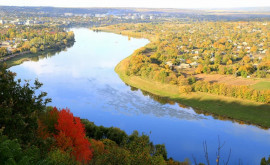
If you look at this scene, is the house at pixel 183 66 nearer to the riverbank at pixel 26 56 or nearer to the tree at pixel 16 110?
the riverbank at pixel 26 56

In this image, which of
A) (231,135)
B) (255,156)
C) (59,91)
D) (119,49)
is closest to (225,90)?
(231,135)

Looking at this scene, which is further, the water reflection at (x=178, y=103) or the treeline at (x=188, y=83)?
the treeline at (x=188, y=83)

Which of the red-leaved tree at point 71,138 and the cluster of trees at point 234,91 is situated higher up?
the red-leaved tree at point 71,138

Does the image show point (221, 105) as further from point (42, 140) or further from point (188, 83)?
point (42, 140)

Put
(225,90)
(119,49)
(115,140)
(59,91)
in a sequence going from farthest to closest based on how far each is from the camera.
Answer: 1. (119,49)
2. (59,91)
3. (225,90)
4. (115,140)

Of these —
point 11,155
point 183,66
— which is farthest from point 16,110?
point 183,66

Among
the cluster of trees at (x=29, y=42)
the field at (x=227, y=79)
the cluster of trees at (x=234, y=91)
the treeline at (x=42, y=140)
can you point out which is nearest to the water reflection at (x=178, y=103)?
the cluster of trees at (x=234, y=91)

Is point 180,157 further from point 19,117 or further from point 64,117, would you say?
point 19,117
